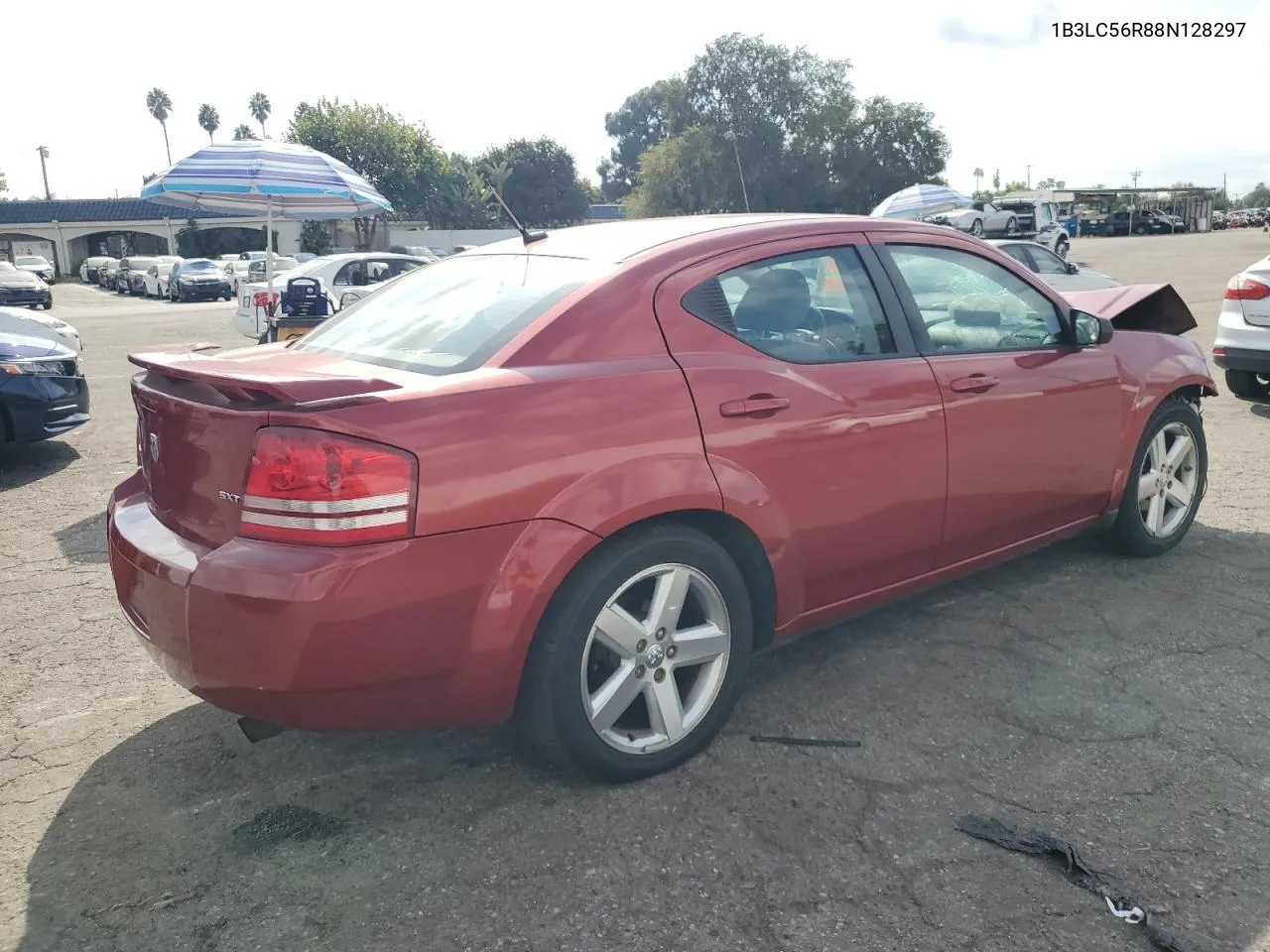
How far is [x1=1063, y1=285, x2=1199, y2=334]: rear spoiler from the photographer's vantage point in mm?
4789

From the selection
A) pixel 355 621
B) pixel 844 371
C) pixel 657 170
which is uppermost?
pixel 657 170

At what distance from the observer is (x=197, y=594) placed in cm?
247

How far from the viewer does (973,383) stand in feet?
11.9

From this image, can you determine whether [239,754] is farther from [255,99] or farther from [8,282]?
[255,99]

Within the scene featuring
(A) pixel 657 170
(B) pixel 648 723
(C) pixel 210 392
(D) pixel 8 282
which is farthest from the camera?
(A) pixel 657 170

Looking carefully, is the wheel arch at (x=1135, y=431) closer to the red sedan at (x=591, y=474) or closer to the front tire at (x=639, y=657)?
the red sedan at (x=591, y=474)

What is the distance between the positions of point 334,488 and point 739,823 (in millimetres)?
1371

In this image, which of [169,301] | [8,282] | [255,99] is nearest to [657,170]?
[169,301]

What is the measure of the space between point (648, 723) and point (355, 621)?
0.99 m

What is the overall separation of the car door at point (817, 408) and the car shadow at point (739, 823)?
53 centimetres

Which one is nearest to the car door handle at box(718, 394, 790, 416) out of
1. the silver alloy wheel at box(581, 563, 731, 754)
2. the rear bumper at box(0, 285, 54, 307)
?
the silver alloy wheel at box(581, 563, 731, 754)

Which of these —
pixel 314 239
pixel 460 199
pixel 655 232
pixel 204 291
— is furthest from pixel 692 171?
pixel 655 232

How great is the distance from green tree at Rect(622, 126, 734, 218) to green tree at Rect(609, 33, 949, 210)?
61 millimetres

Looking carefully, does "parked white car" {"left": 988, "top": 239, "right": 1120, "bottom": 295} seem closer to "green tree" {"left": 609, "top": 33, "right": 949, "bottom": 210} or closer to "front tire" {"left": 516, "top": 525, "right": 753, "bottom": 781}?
"front tire" {"left": 516, "top": 525, "right": 753, "bottom": 781}
